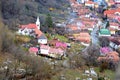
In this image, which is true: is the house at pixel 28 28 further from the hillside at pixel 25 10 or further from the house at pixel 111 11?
the house at pixel 111 11

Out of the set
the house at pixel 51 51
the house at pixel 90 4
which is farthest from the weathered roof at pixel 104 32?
the house at pixel 90 4

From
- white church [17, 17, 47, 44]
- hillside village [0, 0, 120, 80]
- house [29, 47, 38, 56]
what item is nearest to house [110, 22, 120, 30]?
hillside village [0, 0, 120, 80]

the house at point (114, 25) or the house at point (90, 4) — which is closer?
the house at point (114, 25)

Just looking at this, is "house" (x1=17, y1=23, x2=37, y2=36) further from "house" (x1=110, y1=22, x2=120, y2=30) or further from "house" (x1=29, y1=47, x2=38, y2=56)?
"house" (x1=110, y1=22, x2=120, y2=30)

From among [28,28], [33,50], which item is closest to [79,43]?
[28,28]

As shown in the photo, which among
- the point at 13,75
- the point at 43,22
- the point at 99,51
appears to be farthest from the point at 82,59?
the point at 43,22

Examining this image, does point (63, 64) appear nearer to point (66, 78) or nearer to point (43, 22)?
point (66, 78)

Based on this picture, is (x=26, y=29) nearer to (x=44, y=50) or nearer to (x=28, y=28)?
(x=28, y=28)
